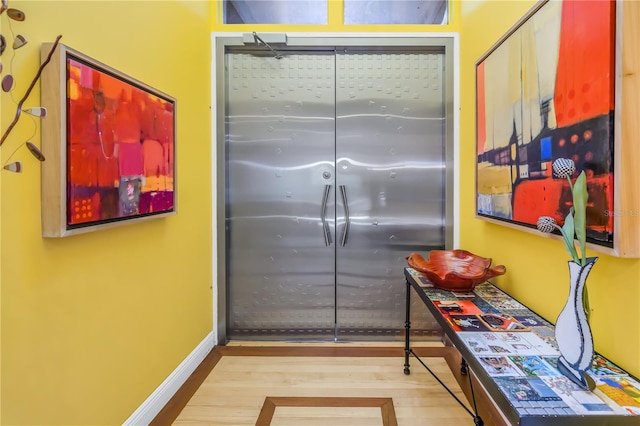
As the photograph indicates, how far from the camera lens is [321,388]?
83.7 inches

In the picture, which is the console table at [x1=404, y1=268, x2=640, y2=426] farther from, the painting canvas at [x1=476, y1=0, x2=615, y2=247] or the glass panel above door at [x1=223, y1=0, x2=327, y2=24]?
the glass panel above door at [x1=223, y1=0, x2=327, y2=24]

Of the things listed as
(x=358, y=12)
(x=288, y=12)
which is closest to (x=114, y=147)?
(x=288, y=12)

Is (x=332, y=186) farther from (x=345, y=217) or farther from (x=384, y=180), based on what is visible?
(x=384, y=180)

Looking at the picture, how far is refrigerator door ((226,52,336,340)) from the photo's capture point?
2.68 m

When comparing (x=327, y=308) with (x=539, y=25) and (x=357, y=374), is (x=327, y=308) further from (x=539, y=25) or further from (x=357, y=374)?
(x=539, y=25)

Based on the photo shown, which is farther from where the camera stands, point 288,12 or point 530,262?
point 288,12

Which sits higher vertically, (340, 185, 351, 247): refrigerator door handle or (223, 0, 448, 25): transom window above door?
(223, 0, 448, 25): transom window above door

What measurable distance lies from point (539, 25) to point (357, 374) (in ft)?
7.28

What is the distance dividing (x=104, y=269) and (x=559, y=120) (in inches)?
79.6

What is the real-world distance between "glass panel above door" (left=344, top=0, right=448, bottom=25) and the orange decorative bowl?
6.22 ft

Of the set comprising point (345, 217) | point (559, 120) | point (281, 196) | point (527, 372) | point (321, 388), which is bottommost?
point (321, 388)

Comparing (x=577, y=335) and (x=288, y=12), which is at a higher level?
(x=288, y=12)

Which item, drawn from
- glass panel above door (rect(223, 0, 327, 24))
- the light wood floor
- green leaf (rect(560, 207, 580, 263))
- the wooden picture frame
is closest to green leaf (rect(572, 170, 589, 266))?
green leaf (rect(560, 207, 580, 263))

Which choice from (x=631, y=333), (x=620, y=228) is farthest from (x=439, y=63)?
(x=631, y=333)
